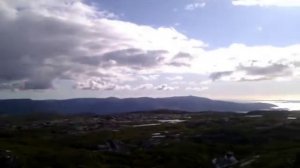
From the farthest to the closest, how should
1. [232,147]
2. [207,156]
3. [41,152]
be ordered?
[232,147]
[207,156]
[41,152]

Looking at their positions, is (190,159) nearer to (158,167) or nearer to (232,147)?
(158,167)

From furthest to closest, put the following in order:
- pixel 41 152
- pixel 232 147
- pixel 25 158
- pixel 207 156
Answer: pixel 232 147 → pixel 207 156 → pixel 41 152 → pixel 25 158

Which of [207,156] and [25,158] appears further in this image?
[207,156]

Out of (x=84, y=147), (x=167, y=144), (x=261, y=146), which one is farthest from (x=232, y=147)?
(x=84, y=147)

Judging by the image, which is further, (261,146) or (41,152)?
(261,146)

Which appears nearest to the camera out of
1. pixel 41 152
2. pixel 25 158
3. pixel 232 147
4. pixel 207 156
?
pixel 25 158

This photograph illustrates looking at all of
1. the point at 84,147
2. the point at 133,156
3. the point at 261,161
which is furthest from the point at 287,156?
the point at 84,147

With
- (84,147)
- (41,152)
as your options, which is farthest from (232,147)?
(41,152)

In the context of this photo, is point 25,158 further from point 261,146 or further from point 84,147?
point 261,146

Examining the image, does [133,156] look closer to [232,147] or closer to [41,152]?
[41,152]
